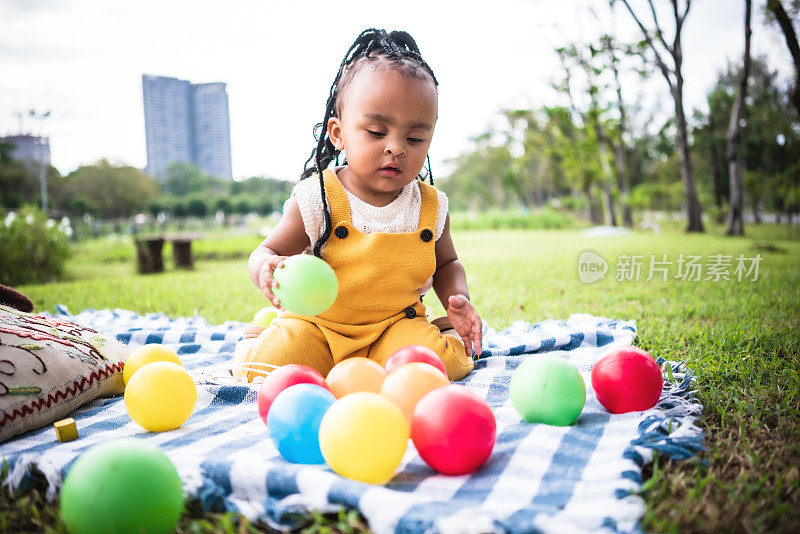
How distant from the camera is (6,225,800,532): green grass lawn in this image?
1061 mm

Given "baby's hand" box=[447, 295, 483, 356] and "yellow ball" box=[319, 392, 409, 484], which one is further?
"baby's hand" box=[447, 295, 483, 356]

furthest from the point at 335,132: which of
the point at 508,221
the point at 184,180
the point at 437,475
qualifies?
the point at 508,221

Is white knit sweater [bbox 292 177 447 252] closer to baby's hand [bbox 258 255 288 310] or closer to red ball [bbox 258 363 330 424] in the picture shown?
baby's hand [bbox 258 255 288 310]

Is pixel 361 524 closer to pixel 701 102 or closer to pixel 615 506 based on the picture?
pixel 615 506

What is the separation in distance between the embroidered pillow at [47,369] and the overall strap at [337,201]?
94cm

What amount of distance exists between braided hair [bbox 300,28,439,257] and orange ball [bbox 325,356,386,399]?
0.57 m

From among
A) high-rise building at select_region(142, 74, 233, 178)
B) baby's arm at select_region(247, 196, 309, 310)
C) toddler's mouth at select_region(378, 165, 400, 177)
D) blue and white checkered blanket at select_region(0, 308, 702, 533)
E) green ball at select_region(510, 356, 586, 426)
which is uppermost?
high-rise building at select_region(142, 74, 233, 178)

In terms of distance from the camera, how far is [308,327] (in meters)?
2.00

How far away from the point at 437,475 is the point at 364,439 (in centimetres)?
21

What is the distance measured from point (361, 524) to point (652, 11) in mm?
11728

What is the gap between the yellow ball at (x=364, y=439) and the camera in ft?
3.65

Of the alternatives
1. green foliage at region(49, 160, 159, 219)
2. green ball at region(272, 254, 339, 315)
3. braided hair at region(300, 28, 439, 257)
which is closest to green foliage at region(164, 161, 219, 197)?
green foliage at region(49, 160, 159, 219)

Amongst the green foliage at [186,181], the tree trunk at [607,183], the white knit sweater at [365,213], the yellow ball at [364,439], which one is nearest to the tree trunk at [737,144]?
the tree trunk at [607,183]

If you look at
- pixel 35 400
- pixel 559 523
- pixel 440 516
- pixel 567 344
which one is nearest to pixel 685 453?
pixel 559 523
